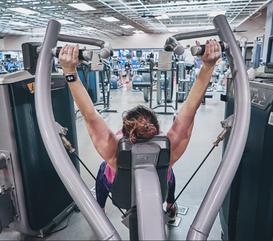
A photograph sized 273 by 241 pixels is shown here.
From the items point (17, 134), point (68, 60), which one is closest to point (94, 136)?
point (68, 60)

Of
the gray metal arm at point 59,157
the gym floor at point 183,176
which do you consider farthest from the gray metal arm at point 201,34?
the gym floor at point 183,176

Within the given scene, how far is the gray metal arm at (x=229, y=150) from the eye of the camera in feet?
2.25

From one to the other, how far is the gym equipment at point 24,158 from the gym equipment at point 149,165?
0.54 metres

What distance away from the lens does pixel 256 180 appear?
111 cm

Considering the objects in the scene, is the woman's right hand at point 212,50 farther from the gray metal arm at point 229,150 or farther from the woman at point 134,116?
the gray metal arm at point 229,150

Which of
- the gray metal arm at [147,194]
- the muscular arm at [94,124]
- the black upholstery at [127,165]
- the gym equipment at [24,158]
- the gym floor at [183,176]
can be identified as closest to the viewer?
the gray metal arm at [147,194]

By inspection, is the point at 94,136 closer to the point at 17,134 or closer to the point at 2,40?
the point at 17,134

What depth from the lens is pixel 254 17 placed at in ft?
42.2

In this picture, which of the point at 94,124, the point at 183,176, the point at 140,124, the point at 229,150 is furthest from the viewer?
the point at 183,176

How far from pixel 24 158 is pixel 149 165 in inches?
41.3

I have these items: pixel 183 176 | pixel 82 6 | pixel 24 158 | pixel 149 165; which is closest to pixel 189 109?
pixel 149 165

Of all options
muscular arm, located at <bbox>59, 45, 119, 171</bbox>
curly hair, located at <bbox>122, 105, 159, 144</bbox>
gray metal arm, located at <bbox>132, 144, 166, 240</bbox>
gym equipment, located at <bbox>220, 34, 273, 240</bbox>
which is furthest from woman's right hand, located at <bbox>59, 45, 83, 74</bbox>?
gym equipment, located at <bbox>220, 34, 273, 240</bbox>

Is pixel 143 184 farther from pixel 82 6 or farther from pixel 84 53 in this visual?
pixel 82 6

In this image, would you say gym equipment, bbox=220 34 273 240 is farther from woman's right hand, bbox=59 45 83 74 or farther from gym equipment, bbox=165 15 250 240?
woman's right hand, bbox=59 45 83 74
